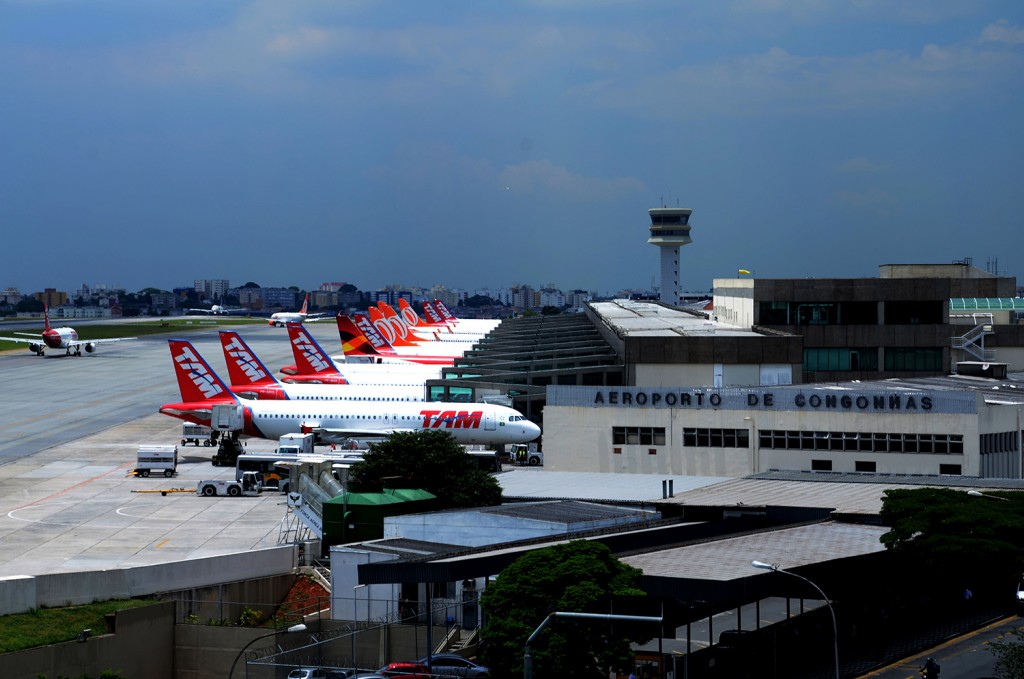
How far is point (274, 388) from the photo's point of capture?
362 feet

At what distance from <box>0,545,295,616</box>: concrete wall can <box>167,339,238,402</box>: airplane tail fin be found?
47.7 meters

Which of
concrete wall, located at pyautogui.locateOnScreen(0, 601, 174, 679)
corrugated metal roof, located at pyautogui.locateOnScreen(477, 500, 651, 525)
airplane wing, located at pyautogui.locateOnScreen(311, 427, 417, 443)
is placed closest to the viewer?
concrete wall, located at pyautogui.locateOnScreen(0, 601, 174, 679)

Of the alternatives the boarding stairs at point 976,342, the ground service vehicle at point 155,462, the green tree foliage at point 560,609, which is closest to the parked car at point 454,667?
the green tree foliage at point 560,609

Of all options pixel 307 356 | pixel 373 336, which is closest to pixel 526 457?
pixel 307 356

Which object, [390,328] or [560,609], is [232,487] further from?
[390,328]

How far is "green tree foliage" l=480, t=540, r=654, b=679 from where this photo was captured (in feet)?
120

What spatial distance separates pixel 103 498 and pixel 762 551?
47.1 meters

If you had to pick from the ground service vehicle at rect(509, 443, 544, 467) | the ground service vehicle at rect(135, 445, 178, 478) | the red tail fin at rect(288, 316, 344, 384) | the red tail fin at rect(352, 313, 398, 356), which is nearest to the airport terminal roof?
the ground service vehicle at rect(509, 443, 544, 467)

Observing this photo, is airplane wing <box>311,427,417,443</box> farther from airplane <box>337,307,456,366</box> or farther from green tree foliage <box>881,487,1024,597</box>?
green tree foliage <box>881,487,1024,597</box>

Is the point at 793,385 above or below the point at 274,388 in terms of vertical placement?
above

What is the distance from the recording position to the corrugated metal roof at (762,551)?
133ft

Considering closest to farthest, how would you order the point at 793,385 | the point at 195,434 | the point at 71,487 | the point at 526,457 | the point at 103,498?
the point at 103,498, the point at 793,385, the point at 71,487, the point at 526,457, the point at 195,434

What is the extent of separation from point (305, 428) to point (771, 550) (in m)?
59.3

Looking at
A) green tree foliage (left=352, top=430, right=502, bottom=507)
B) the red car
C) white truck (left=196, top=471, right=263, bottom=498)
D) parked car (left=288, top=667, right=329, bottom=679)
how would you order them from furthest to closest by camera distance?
white truck (left=196, top=471, right=263, bottom=498) → green tree foliage (left=352, top=430, right=502, bottom=507) → parked car (left=288, top=667, right=329, bottom=679) → the red car
